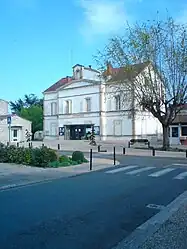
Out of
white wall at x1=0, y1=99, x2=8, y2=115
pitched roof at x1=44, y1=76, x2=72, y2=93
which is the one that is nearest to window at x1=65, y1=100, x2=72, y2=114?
pitched roof at x1=44, y1=76, x2=72, y2=93

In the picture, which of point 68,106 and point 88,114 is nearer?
point 88,114

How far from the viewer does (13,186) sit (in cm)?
1195

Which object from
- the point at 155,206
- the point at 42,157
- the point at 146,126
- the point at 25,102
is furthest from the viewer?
the point at 25,102

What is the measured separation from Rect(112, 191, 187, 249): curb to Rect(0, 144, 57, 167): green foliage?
416 inches

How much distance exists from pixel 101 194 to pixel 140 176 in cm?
482

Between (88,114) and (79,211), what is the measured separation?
5092 centimetres

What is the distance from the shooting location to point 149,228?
21.9ft

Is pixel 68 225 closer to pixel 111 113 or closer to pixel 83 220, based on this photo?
pixel 83 220

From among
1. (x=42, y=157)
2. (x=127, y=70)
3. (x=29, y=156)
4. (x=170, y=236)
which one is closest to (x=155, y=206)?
(x=170, y=236)

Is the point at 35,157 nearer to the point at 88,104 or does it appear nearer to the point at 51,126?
the point at 88,104

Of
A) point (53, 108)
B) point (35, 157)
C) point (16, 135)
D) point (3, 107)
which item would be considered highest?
point (53, 108)

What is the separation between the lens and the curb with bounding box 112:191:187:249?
5668 mm

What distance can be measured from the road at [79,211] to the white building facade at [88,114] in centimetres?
3965

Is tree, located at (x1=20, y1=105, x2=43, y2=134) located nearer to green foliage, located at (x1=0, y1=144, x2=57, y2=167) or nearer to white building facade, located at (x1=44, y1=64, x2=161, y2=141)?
white building facade, located at (x1=44, y1=64, x2=161, y2=141)
